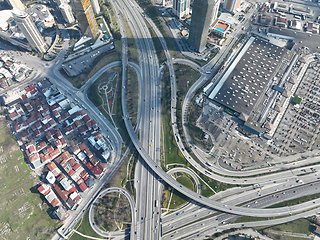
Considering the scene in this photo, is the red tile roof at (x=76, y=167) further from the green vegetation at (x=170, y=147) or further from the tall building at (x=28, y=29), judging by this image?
the tall building at (x=28, y=29)

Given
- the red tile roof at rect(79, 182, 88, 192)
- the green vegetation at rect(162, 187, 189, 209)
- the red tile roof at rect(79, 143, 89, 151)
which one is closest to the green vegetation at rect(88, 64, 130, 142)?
the red tile roof at rect(79, 143, 89, 151)

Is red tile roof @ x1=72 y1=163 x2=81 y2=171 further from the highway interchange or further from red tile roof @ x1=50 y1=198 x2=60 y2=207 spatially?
red tile roof @ x1=50 y1=198 x2=60 y2=207

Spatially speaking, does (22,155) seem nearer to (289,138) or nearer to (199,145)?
(199,145)

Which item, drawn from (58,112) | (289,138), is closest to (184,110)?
(289,138)

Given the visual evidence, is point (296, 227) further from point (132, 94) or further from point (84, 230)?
point (132, 94)

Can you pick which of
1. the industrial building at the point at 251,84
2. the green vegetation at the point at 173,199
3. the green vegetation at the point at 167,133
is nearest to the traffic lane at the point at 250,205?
the green vegetation at the point at 173,199

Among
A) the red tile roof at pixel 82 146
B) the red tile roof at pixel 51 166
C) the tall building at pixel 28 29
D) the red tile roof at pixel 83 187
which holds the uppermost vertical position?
the tall building at pixel 28 29

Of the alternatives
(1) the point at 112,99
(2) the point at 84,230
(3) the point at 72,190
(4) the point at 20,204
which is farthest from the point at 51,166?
(1) the point at 112,99
